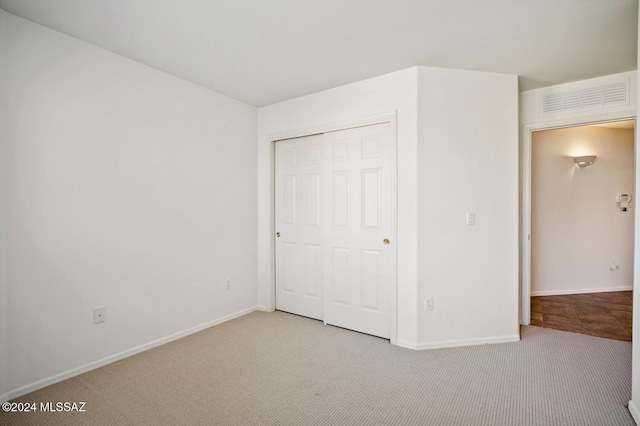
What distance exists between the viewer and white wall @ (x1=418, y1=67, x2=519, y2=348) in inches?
113

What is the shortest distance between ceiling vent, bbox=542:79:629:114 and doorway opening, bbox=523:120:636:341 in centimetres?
138

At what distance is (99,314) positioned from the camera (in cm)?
253

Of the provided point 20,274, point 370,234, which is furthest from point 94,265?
point 370,234

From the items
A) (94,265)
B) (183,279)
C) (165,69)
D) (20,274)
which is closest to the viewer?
(20,274)

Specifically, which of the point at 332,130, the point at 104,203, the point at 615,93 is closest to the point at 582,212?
the point at 615,93

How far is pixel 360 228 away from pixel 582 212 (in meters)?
3.63

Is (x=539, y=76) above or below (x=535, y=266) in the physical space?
above

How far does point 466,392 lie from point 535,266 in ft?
10.3

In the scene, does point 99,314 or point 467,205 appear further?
point 467,205

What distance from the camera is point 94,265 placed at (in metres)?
2.51

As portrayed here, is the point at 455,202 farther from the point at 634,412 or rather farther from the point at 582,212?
the point at 582,212

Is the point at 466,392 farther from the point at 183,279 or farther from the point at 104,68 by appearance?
the point at 104,68

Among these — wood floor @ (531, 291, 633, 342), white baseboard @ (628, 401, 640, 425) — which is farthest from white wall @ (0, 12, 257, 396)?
wood floor @ (531, 291, 633, 342)

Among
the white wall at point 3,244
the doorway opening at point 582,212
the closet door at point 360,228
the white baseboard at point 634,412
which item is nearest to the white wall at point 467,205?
the closet door at point 360,228
